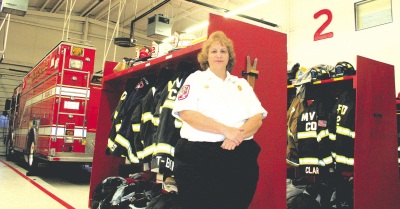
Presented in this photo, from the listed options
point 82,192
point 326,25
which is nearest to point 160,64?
point 82,192

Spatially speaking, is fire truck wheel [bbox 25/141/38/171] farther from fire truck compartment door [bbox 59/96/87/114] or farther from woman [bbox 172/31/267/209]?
woman [bbox 172/31/267/209]

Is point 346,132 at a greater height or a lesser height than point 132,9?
lesser

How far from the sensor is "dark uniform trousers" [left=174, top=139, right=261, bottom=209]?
2045mm

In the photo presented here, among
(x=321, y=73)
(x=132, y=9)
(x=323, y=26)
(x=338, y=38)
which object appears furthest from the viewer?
(x=132, y=9)

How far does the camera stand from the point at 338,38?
9805 millimetres

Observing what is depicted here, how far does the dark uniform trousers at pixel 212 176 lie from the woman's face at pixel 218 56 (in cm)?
52

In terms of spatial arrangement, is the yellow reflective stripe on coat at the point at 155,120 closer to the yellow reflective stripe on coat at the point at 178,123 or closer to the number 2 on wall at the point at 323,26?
the yellow reflective stripe on coat at the point at 178,123

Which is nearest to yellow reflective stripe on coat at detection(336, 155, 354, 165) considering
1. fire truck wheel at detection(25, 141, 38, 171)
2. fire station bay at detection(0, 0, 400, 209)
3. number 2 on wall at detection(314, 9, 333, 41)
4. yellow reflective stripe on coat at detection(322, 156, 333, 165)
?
fire station bay at detection(0, 0, 400, 209)

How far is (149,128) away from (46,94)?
16.5 feet

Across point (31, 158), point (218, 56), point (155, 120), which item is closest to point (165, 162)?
point (155, 120)

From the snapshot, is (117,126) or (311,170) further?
(311,170)

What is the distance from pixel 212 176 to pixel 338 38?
29.3ft

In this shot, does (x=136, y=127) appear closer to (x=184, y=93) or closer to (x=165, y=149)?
(x=165, y=149)

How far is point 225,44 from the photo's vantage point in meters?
2.32
